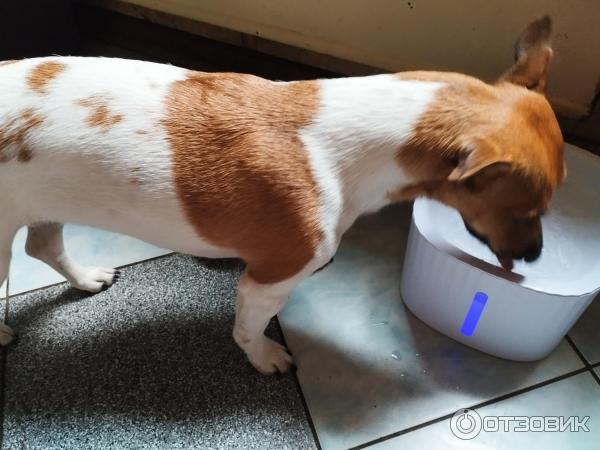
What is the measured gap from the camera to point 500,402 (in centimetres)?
140

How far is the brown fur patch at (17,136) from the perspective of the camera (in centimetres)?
98

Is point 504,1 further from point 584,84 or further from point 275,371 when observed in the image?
point 275,371

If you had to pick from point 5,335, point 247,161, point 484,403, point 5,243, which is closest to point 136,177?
point 247,161

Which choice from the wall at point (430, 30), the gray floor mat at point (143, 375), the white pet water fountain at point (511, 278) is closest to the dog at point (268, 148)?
the white pet water fountain at point (511, 278)

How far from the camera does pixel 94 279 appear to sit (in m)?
1.57

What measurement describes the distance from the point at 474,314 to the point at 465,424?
269 millimetres

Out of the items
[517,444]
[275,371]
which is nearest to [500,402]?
[517,444]

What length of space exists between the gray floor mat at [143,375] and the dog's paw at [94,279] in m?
0.03

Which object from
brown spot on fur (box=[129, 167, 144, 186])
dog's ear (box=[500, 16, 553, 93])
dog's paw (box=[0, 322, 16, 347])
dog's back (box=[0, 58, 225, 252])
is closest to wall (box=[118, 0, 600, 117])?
dog's ear (box=[500, 16, 553, 93])

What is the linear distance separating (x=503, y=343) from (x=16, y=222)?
3.85ft

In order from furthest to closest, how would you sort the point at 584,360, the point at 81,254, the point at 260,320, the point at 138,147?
1. the point at 81,254
2. the point at 584,360
3. the point at 260,320
4. the point at 138,147

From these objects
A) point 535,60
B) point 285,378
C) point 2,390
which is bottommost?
point 2,390

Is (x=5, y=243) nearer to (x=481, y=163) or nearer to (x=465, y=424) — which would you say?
(x=481, y=163)

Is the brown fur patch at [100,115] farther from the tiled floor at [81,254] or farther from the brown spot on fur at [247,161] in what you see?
the tiled floor at [81,254]
